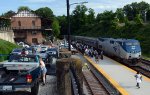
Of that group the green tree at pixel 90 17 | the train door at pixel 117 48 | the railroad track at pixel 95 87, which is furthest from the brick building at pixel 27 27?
the railroad track at pixel 95 87

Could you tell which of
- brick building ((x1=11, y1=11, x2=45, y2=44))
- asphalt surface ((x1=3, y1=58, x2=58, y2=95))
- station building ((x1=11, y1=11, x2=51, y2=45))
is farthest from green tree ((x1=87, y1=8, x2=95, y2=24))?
asphalt surface ((x1=3, y1=58, x2=58, y2=95))

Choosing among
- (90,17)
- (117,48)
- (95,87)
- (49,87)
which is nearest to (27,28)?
(117,48)

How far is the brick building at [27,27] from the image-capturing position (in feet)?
316

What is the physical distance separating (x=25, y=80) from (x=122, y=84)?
37.9 ft

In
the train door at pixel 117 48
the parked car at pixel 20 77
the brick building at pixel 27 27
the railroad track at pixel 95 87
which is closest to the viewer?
the parked car at pixel 20 77

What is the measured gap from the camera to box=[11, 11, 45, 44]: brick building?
96312 mm

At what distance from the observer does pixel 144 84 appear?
86.7 feet

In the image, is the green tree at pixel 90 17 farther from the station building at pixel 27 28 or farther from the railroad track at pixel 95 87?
the railroad track at pixel 95 87

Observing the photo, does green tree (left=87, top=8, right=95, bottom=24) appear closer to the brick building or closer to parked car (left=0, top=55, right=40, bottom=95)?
the brick building

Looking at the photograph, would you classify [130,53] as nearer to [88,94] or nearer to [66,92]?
[88,94]

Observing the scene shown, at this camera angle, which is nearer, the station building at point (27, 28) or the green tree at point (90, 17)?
the station building at point (27, 28)

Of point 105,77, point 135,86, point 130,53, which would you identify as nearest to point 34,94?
point 135,86

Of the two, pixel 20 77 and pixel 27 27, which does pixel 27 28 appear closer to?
pixel 27 27

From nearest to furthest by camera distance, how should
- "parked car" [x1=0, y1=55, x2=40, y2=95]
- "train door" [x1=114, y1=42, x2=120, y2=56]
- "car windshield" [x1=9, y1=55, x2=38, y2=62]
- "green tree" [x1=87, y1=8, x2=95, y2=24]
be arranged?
1. "parked car" [x1=0, y1=55, x2=40, y2=95]
2. "car windshield" [x1=9, y1=55, x2=38, y2=62]
3. "train door" [x1=114, y1=42, x2=120, y2=56]
4. "green tree" [x1=87, y1=8, x2=95, y2=24]
